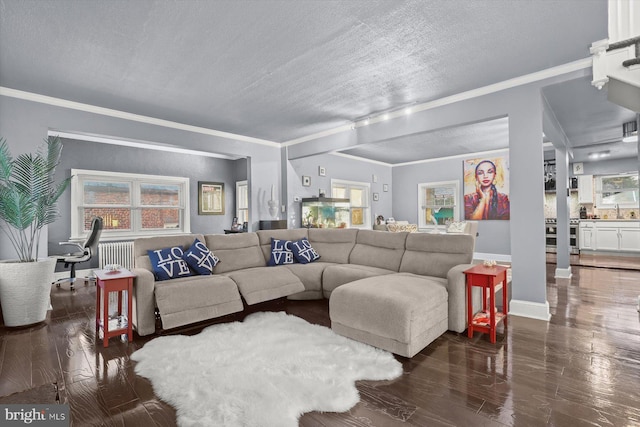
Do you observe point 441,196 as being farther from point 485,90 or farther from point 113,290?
point 113,290

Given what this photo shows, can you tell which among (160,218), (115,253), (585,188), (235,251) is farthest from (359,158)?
(585,188)

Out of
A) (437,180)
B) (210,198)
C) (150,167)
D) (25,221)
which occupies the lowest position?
(25,221)

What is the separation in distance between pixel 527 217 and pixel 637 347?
1.40 metres

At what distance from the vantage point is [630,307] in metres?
3.54

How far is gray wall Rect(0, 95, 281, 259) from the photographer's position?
3.66 m

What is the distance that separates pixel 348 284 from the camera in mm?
2844

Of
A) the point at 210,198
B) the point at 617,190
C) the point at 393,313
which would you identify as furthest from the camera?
the point at 617,190

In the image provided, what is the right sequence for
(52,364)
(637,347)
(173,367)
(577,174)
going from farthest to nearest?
(577,174)
(637,347)
(52,364)
(173,367)

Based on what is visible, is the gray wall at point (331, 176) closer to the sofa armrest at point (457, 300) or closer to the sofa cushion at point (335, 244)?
the sofa cushion at point (335, 244)

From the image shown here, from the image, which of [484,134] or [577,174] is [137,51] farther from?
[577,174]

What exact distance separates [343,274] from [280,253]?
0.95 meters

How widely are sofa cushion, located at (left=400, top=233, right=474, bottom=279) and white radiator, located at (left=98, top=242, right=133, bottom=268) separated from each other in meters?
5.20

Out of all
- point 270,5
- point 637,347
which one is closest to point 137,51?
point 270,5

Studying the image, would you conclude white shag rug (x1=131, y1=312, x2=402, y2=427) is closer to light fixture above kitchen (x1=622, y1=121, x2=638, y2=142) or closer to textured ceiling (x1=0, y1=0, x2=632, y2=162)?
textured ceiling (x1=0, y1=0, x2=632, y2=162)
